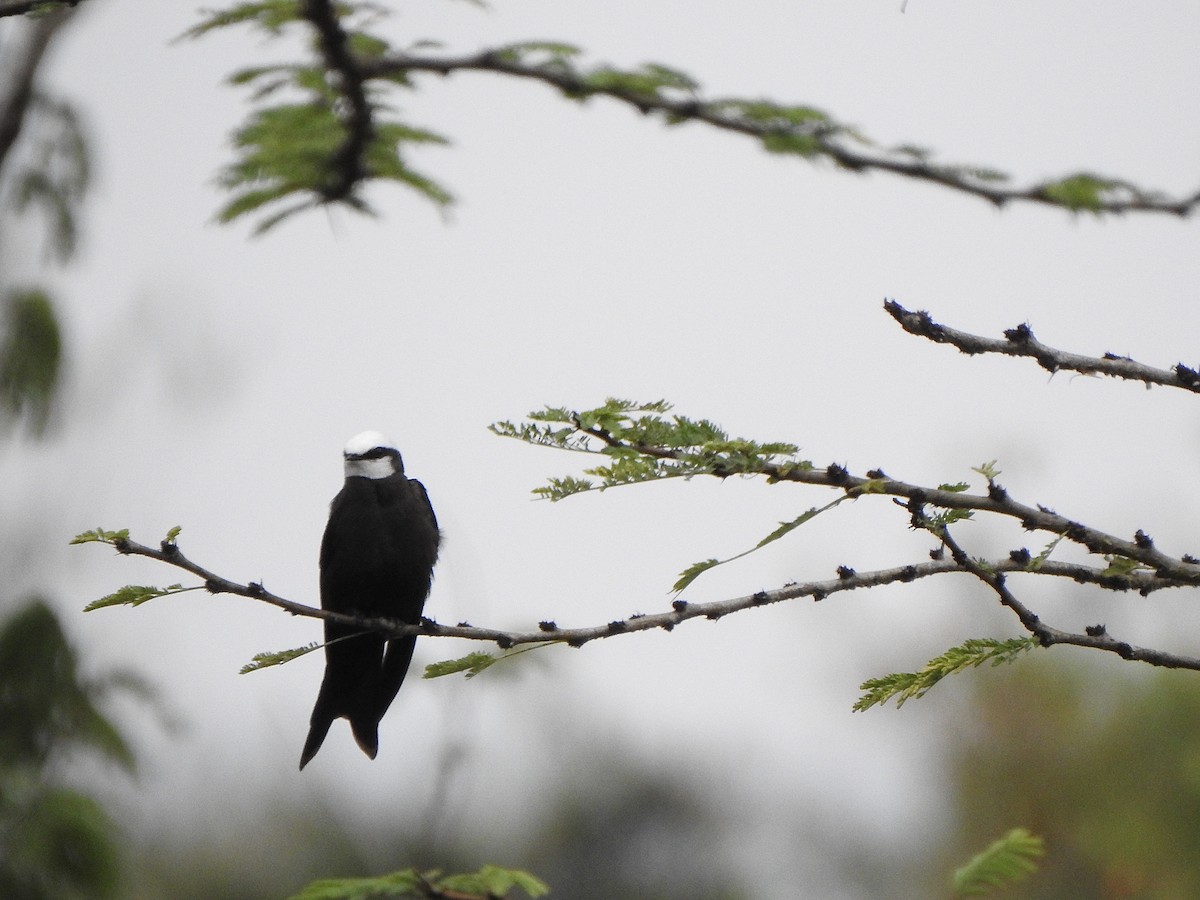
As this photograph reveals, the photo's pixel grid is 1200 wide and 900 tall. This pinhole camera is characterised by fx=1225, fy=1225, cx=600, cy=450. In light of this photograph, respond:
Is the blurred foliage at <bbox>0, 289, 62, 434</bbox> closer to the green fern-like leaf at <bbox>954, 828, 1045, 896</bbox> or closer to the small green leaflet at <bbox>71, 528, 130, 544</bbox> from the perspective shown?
the small green leaflet at <bbox>71, 528, 130, 544</bbox>

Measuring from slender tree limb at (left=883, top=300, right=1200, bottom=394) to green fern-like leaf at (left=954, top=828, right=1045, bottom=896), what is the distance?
32.3 inches

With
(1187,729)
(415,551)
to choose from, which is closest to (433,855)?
(415,551)

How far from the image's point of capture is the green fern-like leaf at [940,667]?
6.99ft

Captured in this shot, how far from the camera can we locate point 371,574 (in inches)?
216

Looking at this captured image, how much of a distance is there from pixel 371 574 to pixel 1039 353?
3910 mm

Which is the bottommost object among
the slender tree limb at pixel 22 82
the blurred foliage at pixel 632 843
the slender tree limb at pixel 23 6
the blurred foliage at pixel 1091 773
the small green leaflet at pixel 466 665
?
the blurred foliage at pixel 632 843

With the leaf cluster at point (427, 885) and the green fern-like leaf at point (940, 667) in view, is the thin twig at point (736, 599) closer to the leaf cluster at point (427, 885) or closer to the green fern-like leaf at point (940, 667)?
the green fern-like leaf at point (940, 667)

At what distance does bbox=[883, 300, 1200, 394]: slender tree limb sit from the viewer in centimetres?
197

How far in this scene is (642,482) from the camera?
2057 millimetres

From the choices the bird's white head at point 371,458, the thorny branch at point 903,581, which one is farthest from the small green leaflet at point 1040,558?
the bird's white head at point 371,458

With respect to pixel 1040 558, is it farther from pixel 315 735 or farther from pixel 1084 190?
pixel 315 735

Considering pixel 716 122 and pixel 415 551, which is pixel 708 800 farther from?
pixel 716 122

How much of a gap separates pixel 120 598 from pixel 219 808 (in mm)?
28754

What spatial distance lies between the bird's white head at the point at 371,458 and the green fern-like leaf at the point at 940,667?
3.98 metres
